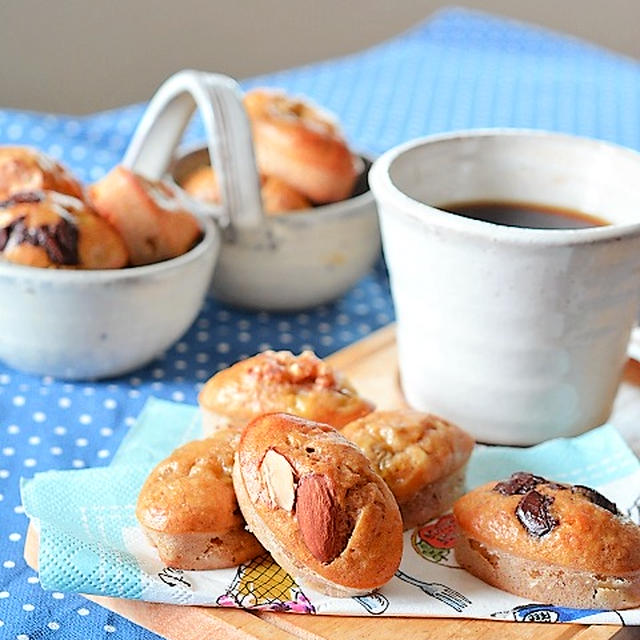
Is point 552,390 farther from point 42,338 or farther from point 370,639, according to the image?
point 42,338

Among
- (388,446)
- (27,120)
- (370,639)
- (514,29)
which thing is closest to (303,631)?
(370,639)

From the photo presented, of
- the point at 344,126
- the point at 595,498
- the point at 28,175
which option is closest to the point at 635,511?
the point at 595,498

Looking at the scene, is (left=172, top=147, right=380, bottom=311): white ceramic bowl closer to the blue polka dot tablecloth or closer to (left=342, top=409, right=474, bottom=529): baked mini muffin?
the blue polka dot tablecloth

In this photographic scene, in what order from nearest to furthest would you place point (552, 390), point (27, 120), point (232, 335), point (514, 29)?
point (552, 390) → point (232, 335) → point (27, 120) → point (514, 29)

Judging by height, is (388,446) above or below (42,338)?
above

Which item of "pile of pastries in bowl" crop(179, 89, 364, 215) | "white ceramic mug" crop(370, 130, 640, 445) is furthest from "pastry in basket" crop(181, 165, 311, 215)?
"white ceramic mug" crop(370, 130, 640, 445)

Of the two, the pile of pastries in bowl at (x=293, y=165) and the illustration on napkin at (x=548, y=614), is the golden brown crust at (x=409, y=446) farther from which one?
the pile of pastries in bowl at (x=293, y=165)

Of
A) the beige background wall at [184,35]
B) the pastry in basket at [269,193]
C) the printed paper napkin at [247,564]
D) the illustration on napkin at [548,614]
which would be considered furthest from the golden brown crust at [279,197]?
the beige background wall at [184,35]
